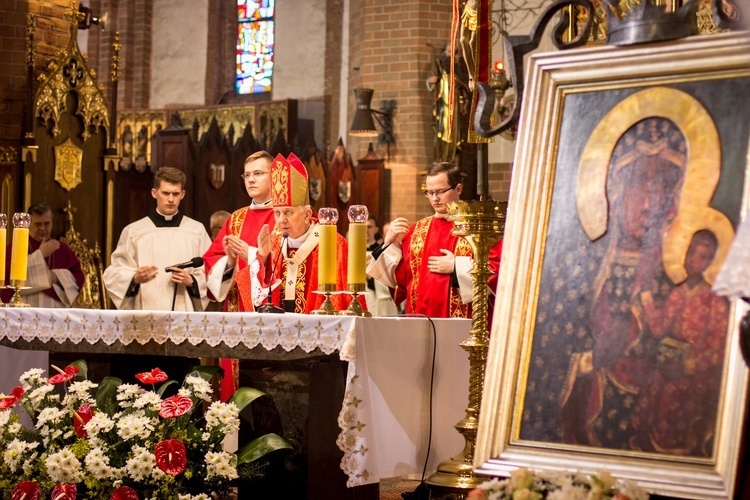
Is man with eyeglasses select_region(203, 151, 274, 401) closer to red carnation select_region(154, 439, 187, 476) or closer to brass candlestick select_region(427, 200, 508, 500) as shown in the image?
red carnation select_region(154, 439, 187, 476)

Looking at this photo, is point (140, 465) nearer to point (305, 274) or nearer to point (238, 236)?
point (305, 274)

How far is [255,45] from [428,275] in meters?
12.4

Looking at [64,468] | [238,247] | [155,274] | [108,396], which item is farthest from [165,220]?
[64,468]

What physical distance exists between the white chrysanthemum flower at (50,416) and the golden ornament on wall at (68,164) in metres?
4.83

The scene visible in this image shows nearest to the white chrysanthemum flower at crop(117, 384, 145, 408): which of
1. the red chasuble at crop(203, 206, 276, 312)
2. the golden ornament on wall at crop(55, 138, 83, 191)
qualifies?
the red chasuble at crop(203, 206, 276, 312)

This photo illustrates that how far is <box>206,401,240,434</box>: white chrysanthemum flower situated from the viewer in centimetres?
461

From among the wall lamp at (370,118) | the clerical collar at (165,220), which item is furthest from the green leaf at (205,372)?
the wall lamp at (370,118)

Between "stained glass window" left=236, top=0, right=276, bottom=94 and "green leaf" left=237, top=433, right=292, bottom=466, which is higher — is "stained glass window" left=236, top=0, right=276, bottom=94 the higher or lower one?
the higher one

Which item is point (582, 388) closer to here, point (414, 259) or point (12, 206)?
point (414, 259)

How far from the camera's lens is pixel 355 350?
453 cm

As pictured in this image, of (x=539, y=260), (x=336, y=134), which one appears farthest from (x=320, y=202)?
(x=539, y=260)

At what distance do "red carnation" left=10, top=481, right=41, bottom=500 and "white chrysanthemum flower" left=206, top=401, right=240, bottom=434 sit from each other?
70cm

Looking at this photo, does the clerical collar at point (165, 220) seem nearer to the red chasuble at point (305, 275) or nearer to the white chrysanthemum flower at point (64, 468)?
the red chasuble at point (305, 275)

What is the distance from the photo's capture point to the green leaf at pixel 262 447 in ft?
15.5
